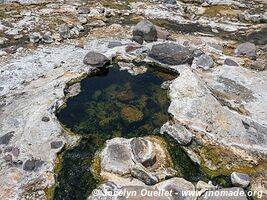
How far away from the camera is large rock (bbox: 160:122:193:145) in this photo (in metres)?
8.52

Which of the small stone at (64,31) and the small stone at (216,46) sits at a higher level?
the small stone at (216,46)

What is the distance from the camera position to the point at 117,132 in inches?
352

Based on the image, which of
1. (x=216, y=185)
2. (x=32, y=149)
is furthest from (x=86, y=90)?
(x=216, y=185)

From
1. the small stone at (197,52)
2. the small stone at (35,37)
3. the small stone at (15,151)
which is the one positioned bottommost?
the small stone at (35,37)

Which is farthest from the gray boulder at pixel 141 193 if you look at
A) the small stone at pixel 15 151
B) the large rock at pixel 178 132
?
the small stone at pixel 15 151

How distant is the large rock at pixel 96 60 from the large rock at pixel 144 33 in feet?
7.13

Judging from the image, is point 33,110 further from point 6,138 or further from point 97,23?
point 97,23

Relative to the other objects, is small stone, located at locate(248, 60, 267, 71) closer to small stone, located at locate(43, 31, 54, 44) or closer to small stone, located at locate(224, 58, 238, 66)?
small stone, located at locate(224, 58, 238, 66)

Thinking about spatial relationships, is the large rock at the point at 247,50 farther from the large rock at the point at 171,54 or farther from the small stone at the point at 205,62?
the large rock at the point at 171,54

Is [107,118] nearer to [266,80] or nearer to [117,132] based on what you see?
[117,132]

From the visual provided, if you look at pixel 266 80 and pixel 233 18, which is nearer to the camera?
pixel 266 80

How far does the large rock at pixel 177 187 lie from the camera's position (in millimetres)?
6902

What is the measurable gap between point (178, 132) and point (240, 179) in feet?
6.30

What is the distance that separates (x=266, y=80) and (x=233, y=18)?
578cm
